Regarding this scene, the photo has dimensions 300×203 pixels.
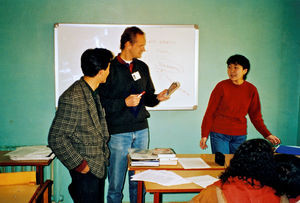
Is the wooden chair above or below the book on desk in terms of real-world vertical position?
below

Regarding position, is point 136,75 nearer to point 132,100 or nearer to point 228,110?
point 132,100

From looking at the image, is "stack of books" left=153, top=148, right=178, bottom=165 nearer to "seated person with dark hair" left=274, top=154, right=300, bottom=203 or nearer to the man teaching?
the man teaching

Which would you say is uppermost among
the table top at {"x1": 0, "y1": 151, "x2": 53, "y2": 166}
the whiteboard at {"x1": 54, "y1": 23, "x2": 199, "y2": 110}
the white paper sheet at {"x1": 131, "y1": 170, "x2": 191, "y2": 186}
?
the whiteboard at {"x1": 54, "y1": 23, "x2": 199, "y2": 110}

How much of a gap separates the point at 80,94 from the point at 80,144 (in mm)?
328

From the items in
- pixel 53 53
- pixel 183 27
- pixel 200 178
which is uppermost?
pixel 183 27

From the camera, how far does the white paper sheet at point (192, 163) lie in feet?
6.29

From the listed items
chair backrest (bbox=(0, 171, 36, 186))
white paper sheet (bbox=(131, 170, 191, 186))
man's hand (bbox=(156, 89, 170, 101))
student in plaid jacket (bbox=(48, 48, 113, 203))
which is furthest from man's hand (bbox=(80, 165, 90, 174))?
man's hand (bbox=(156, 89, 170, 101))

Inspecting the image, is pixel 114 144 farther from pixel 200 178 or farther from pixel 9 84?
pixel 9 84

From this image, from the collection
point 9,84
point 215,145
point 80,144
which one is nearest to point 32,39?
point 9,84

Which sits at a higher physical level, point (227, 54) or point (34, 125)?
point (227, 54)

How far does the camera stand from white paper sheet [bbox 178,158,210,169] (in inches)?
75.5

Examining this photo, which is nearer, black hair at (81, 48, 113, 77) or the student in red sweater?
black hair at (81, 48, 113, 77)

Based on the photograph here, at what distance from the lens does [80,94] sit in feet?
5.18

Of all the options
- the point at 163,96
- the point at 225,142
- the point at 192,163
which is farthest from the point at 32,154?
the point at 225,142
